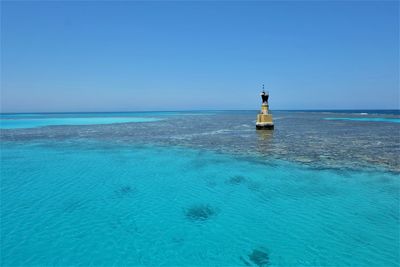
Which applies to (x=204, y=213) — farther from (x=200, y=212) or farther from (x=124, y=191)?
(x=124, y=191)

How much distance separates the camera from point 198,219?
932cm

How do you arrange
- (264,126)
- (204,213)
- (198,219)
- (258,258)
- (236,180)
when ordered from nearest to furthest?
(258,258) < (198,219) < (204,213) < (236,180) < (264,126)

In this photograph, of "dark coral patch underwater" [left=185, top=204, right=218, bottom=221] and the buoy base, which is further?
the buoy base

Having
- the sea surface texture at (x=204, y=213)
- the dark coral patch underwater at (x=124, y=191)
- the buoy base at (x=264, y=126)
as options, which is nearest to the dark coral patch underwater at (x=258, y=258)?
the sea surface texture at (x=204, y=213)

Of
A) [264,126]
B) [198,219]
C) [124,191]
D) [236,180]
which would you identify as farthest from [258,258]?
[264,126]

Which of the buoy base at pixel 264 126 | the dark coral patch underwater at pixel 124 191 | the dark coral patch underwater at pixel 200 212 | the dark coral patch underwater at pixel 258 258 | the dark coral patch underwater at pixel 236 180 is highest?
the buoy base at pixel 264 126

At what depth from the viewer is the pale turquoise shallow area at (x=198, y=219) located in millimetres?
7145

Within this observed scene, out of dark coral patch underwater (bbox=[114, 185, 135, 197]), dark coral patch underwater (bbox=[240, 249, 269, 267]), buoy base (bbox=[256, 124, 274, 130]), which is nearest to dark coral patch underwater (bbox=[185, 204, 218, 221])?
dark coral patch underwater (bbox=[240, 249, 269, 267])

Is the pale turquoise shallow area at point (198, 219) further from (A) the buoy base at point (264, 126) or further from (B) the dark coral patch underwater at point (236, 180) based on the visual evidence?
(A) the buoy base at point (264, 126)

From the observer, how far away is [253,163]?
1706 centimetres

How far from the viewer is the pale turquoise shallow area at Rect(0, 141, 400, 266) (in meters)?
7.14

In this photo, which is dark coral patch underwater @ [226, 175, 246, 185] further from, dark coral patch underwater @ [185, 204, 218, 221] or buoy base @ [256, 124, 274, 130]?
buoy base @ [256, 124, 274, 130]

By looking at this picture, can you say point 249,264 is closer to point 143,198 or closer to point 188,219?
point 188,219

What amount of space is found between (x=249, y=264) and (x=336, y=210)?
189 inches
